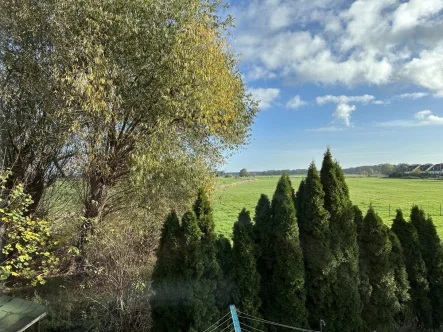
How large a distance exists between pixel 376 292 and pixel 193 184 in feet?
15.8

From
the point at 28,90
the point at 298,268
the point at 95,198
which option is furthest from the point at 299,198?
the point at 28,90

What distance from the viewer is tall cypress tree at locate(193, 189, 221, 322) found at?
3.79m

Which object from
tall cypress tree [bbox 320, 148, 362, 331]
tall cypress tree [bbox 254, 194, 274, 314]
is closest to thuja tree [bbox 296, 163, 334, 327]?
tall cypress tree [bbox 320, 148, 362, 331]

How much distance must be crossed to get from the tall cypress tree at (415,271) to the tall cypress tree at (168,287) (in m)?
4.28

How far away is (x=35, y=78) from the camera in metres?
6.35

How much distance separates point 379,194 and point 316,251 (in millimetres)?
20306

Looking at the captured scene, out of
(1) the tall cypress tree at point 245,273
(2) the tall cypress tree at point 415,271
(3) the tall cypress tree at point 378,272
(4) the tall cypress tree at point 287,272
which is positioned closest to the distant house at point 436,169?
(2) the tall cypress tree at point 415,271

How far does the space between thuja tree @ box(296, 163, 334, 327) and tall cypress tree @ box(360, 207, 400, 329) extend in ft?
2.78

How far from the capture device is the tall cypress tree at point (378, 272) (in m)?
4.64

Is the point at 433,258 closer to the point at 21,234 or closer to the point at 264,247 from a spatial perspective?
the point at 264,247

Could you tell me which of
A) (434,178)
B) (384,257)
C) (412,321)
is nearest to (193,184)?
(384,257)

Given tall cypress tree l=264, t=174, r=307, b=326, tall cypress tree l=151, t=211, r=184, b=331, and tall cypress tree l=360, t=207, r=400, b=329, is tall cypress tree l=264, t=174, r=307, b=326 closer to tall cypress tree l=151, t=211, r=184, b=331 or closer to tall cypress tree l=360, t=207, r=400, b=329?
tall cypress tree l=360, t=207, r=400, b=329

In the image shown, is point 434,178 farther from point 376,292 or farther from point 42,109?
point 42,109

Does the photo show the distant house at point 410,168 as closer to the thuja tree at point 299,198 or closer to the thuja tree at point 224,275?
the thuja tree at point 299,198
